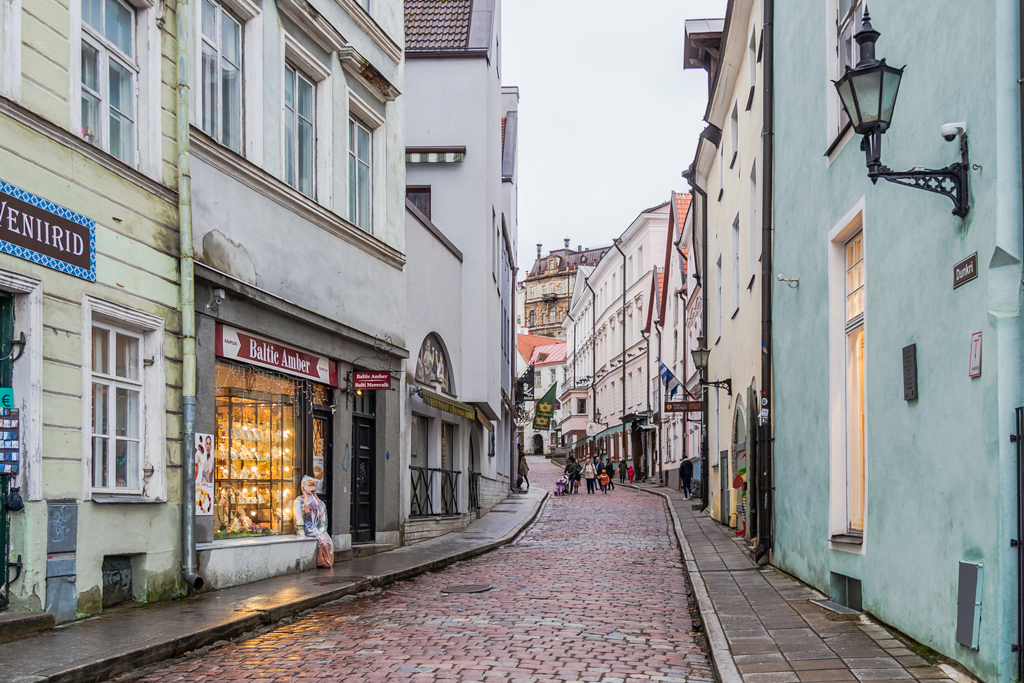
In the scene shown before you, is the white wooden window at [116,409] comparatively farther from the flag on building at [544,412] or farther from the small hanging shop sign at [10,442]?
the flag on building at [544,412]

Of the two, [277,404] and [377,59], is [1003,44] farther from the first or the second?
[377,59]

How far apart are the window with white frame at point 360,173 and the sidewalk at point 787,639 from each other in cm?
782

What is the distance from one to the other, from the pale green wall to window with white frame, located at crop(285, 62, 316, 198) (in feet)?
23.1

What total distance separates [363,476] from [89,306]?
838 centimetres

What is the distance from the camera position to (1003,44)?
618 cm

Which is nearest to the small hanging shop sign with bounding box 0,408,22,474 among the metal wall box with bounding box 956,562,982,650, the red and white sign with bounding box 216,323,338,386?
the red and white sign with bounding box 216,323,338,386

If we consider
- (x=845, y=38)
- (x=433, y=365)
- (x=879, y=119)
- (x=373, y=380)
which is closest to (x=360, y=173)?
(x=373, y=380)

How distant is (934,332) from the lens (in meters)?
7.41

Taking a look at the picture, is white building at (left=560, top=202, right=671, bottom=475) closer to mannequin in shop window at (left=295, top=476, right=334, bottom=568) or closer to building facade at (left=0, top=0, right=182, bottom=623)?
mannequin in shop window at (left=295, top=476, right=334, bottom=568)

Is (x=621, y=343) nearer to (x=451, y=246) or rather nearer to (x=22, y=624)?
(x=451, y=246)

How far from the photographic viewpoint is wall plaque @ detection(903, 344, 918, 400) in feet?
25.6

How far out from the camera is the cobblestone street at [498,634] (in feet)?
24.7

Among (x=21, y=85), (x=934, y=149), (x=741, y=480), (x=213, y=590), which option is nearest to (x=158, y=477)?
(x=213, y=590)

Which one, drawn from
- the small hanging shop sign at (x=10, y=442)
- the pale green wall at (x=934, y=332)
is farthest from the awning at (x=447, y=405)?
the small hanging shop sign at (x=10, y=442)
